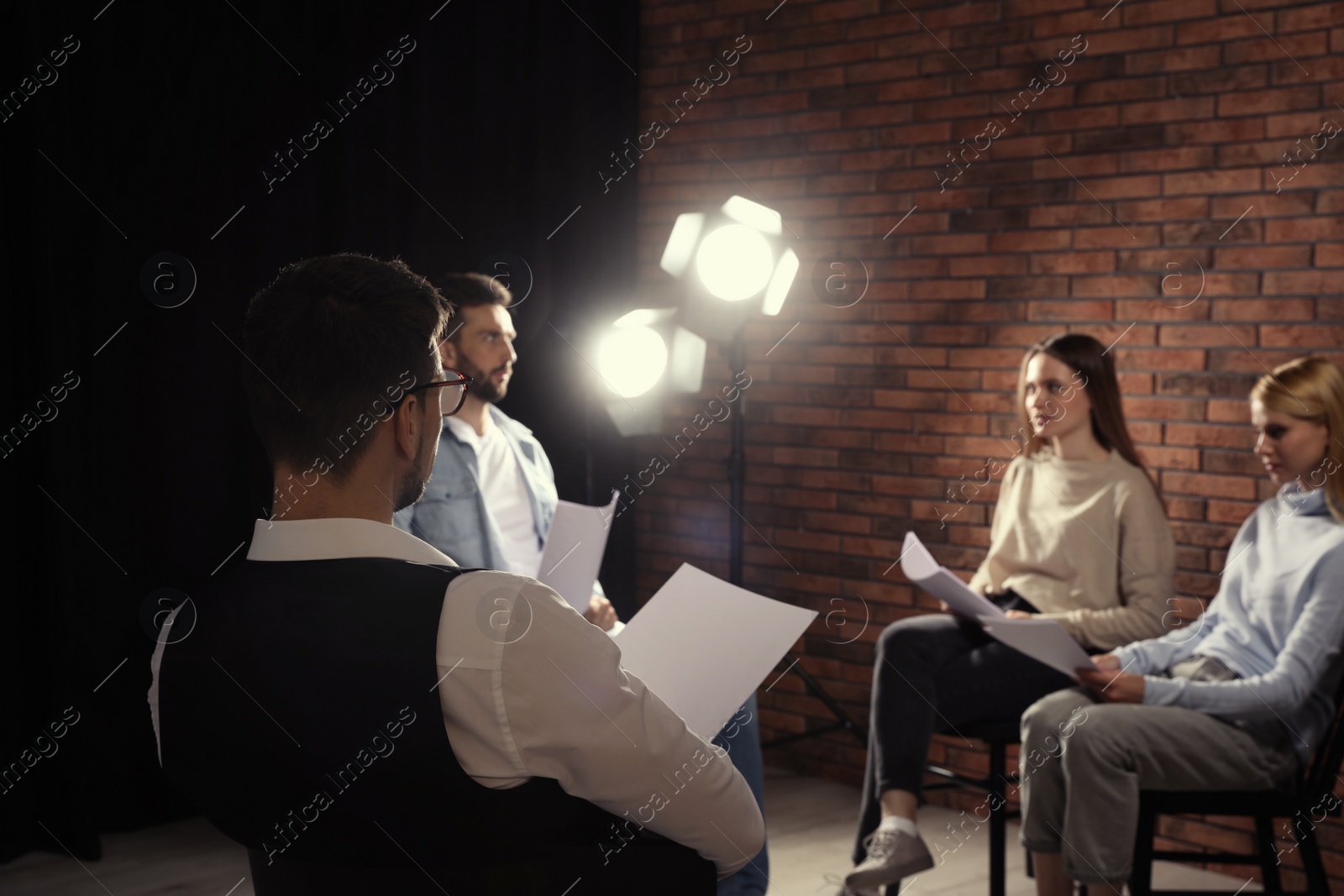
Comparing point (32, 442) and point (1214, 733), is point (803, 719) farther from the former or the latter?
point (32, 442)

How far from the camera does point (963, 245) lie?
3.63 meters

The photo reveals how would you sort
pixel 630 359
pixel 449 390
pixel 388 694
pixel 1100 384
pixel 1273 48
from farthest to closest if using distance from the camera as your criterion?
pixel 630 359
pixel 1273 48
pixel 1100 384
pixel 449 390
pixel 388 694

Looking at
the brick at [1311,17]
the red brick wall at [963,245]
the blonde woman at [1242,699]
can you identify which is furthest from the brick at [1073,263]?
the blonde woman at [1242,699]

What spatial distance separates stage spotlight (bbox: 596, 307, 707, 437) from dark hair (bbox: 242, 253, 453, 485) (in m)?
2.36

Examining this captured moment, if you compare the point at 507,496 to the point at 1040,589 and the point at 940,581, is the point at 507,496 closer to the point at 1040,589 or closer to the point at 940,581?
the point at 940,581

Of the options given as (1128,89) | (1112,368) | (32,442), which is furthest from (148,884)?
(1128,89)

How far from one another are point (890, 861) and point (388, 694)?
1861mm

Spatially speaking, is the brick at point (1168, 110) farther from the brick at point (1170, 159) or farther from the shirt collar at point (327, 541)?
the shirt collar at point (327, 541)

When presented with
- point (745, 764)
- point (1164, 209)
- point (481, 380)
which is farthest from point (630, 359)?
point (1164, 209)

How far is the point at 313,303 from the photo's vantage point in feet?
3.79

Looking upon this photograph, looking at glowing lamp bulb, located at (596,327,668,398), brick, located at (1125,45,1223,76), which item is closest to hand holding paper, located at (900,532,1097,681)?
glowing lamp bulb, located at (596,327,668,398)

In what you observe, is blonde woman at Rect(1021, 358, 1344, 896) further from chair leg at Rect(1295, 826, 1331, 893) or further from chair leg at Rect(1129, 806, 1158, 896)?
chair leg at Rect(1295, 826, 1331, 893)

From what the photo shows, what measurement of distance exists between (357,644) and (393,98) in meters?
2.91

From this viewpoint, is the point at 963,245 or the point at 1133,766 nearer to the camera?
the point at 1133,766
